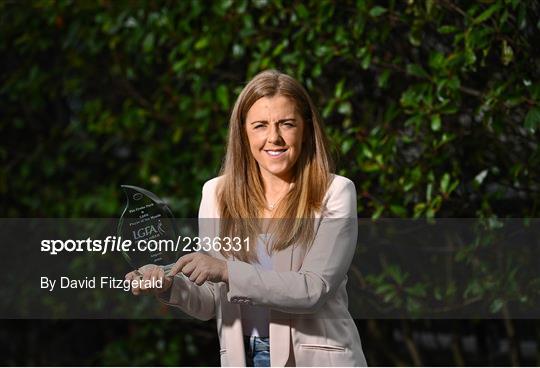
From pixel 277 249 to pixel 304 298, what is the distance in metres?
0.14

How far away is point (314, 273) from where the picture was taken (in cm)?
215

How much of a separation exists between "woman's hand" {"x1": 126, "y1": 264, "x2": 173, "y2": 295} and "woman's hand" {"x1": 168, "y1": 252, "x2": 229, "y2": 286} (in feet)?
0.07

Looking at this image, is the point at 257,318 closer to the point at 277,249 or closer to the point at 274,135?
the point at 277,249

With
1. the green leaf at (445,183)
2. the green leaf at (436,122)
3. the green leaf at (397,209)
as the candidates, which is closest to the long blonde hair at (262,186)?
the green leaf at (436,122)

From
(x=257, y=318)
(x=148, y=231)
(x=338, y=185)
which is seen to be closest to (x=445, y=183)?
(x=338, y=185)

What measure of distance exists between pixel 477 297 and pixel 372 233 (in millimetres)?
595

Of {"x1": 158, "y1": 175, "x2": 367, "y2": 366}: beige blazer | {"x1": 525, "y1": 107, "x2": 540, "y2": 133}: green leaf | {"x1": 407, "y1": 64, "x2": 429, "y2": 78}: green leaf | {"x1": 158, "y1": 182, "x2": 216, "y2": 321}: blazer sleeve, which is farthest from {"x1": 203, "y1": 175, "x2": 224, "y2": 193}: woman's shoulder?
{"x1": 407, "y1": 64, "x2": 429, "y2": 78}: green leaf

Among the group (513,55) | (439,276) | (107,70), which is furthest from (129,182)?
(513,55)

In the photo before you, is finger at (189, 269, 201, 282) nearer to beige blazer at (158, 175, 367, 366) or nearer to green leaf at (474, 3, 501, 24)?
beige blazer at (158, 175, 367, 366)

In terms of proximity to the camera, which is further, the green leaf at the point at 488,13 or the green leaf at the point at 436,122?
the green leaf at the point at 436,122

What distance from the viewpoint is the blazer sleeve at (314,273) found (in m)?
2.10

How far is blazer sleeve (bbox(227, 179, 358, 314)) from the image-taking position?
6.88ft

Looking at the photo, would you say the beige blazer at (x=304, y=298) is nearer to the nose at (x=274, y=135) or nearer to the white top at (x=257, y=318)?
the white top at (x=257, y=318)

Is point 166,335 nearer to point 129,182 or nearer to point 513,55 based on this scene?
point 129,182
